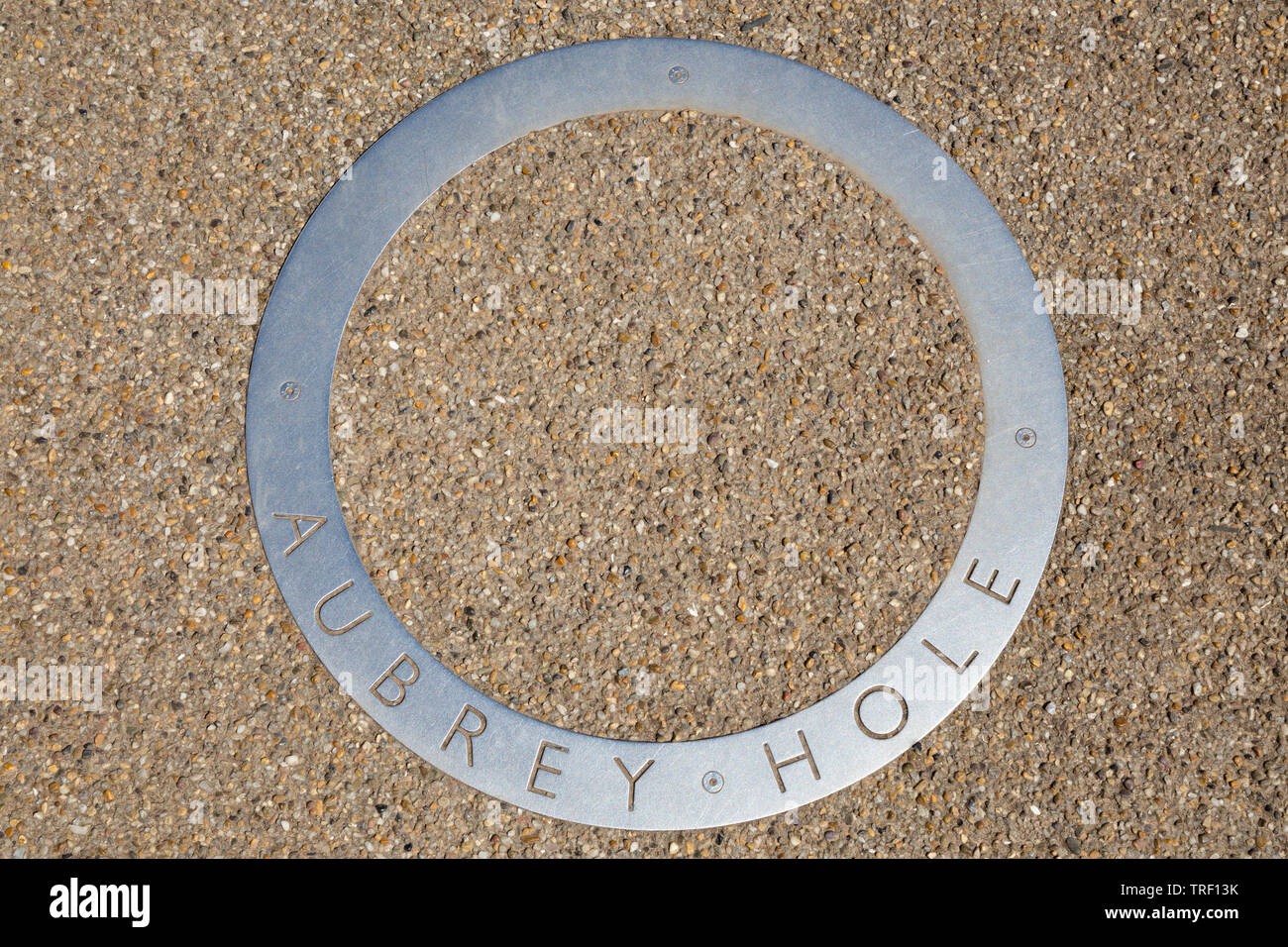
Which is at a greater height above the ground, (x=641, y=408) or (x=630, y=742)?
(x=641, y=408)

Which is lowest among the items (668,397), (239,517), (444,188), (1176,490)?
(1176,490)

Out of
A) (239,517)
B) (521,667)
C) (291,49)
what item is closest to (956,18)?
(291,49)

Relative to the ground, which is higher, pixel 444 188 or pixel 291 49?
pixel 291 49

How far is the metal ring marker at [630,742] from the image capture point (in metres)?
2.16

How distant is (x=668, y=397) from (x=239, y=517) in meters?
0.98

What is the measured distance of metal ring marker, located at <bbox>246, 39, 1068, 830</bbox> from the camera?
2156 millimetres

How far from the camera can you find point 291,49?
2.44 metres

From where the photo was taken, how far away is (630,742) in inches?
85.5

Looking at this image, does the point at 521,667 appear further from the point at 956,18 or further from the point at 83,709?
the point at 956,18

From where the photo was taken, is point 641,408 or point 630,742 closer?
point 630,742

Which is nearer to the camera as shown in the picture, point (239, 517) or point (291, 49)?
point (239, 517)
